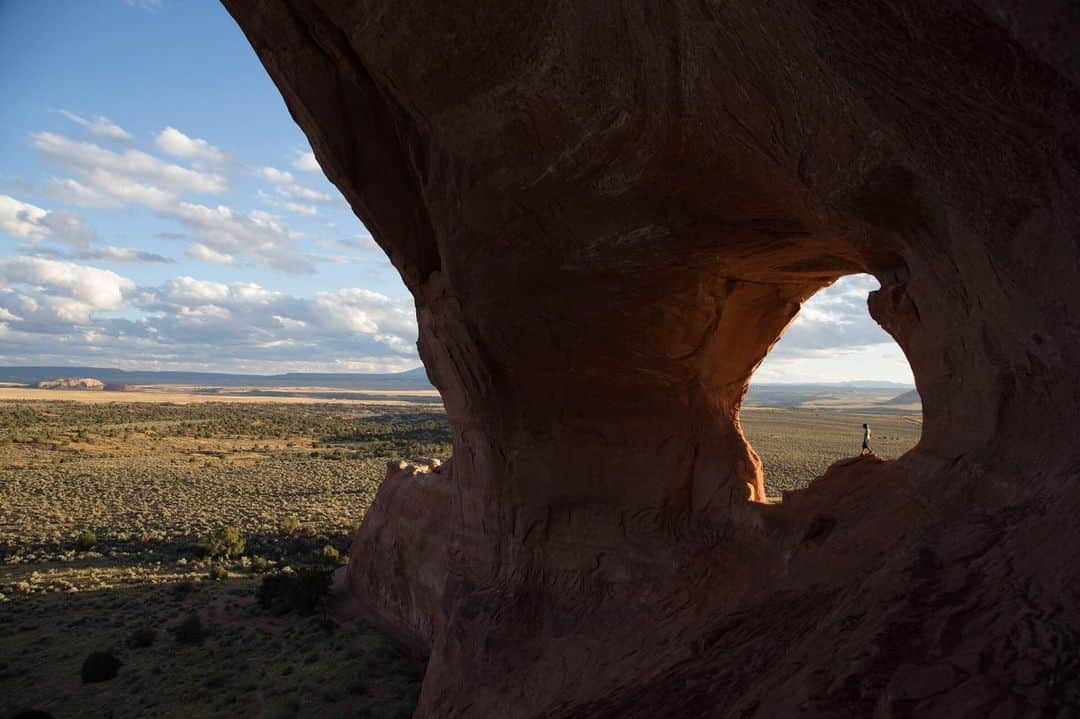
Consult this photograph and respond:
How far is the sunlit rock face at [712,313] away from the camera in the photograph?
142 inches

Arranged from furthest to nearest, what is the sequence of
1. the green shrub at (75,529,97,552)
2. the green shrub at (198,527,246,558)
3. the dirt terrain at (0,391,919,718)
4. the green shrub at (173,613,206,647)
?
the green shrub at (75,529,97,552) → the green shrub at (198,527,246,558) → the green shrub at (173,613,206,647) → the dirt terrain at (0,391,919,718)

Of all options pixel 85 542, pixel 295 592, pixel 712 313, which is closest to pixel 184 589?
pixel 295 592

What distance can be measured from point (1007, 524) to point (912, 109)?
Answer: 8.86 feet

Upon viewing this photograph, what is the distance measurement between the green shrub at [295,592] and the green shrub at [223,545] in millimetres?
5531

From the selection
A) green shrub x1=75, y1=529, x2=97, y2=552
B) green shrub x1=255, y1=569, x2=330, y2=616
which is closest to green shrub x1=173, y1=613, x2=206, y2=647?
green shrub x1=255, y1=569, x2=330, y2=616

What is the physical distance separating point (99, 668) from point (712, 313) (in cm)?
1338

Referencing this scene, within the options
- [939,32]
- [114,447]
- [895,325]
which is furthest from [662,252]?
[114,447]

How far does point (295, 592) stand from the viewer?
15.8 meters

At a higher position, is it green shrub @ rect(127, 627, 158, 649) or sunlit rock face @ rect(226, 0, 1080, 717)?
sunlit rock face @ rect(226, 0, 1080, 717)

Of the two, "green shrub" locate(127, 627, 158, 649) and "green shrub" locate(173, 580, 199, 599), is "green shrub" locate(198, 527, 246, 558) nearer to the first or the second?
"green shrub" locate(173, 580, 199, 599)

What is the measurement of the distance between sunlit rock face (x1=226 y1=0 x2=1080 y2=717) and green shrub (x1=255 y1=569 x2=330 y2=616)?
169 inches

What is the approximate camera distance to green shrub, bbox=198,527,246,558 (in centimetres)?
2128

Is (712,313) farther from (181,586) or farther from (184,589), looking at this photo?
(181,586)

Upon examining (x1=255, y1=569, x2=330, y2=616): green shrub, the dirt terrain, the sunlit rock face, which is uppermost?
the sunlit rock face
